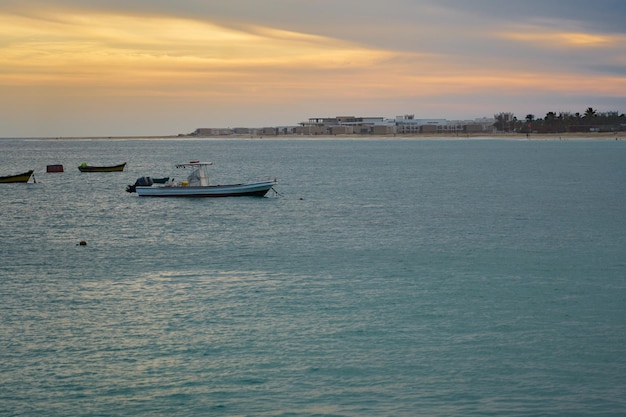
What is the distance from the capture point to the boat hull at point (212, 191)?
7556cm

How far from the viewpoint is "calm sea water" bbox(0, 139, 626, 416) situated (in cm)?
2116

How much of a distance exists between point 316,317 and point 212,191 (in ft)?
157

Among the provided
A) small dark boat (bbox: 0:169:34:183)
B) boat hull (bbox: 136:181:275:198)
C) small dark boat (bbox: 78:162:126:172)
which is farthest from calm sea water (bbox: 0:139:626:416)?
small dark boat (bbox: 78:162:126:172)

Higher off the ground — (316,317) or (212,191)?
(212,191)

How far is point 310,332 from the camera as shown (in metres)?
27.1

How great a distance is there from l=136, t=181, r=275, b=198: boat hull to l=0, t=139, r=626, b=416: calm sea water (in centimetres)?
1575

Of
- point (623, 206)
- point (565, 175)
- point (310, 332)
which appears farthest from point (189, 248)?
point (565, 175)

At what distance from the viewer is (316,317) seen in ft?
94.8

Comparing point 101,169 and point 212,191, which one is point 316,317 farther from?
point 101,169

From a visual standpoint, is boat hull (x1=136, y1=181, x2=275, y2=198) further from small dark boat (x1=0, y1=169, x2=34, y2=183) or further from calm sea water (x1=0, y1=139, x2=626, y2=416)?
small dark boat (x1=0, y1=169, x2=34, y2=183)

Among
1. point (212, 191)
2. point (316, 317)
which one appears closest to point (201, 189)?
point (212, 191)

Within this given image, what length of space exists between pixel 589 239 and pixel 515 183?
5422cm

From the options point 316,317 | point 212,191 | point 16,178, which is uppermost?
point 16,178

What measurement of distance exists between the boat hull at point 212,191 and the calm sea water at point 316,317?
15745mm
